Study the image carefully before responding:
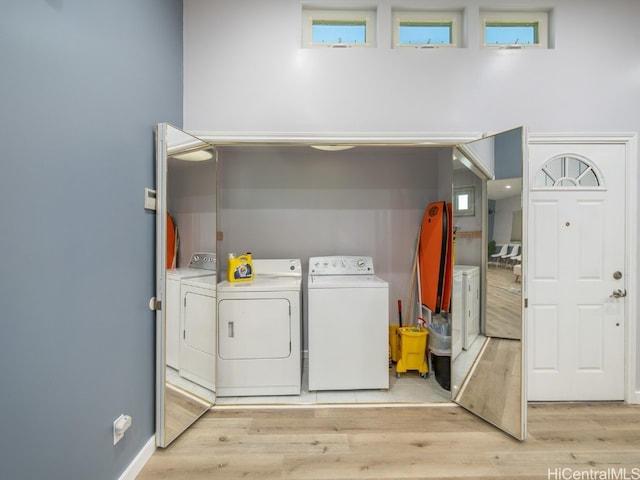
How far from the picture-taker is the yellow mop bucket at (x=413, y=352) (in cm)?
278

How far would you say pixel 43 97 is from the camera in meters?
1.13

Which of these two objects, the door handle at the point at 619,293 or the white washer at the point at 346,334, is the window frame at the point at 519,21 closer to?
the door handle at the point at 619,293

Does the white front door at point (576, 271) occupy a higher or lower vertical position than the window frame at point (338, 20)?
lower

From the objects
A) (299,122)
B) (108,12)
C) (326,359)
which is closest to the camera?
(108,12)

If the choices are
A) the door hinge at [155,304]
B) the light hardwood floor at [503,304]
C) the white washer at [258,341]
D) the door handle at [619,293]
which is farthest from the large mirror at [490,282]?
the door hinge at [155,304]

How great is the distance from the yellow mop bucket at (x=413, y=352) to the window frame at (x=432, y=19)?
2491 mm

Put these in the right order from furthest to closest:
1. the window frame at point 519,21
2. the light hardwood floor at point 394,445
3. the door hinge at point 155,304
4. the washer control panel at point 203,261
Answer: the window frame at point 519,21
the washer control panel at point 203,261
the door hinge at point 155,304
the light hardwood floor at point 394,445

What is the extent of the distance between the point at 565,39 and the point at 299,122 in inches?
86.8

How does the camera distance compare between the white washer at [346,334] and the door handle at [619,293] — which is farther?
the white washer at [346,334]

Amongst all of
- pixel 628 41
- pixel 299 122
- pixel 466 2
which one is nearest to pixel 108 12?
pixel 299 122

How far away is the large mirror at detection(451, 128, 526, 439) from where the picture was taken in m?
1.96

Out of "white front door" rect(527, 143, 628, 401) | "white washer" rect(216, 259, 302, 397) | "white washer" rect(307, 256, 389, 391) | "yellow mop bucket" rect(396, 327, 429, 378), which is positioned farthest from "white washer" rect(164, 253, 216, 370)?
"white front door" rect(527, 143, 628, 401)

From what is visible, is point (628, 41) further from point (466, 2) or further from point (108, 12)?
point (108, 12)

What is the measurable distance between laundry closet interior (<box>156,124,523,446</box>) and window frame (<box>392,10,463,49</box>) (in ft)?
2.74
